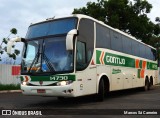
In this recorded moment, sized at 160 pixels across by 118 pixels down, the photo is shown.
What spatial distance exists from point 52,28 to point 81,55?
156cm

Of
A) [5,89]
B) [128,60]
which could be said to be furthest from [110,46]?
[5,89]

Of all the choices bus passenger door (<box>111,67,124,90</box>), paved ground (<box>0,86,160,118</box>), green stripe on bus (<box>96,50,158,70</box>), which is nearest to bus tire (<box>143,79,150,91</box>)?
green stripe on bus (<box>96,50,158,70</box>)

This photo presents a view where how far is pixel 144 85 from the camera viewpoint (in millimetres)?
22766

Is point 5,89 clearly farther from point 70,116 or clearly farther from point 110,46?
point 70,116

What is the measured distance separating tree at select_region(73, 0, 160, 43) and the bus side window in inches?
1078

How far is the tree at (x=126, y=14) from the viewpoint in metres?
40.9

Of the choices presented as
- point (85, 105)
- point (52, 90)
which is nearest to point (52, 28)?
point (52, 90)

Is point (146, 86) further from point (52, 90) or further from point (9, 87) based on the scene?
point (52, 90)

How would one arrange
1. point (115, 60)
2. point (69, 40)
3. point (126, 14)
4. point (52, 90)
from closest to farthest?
point (69, 40) < point (52, 90) < point (115, 60) < point (126, 14)

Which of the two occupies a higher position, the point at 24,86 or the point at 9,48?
the point at 9,48

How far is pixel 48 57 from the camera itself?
40.1ft

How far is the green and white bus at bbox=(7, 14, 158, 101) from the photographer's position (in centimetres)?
1188

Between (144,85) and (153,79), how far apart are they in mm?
2844

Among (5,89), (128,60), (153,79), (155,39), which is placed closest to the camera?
(128,60)
